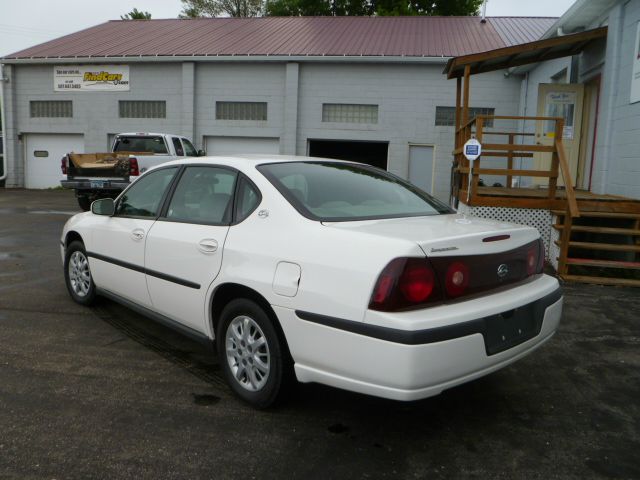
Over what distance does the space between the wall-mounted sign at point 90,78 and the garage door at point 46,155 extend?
1845mm

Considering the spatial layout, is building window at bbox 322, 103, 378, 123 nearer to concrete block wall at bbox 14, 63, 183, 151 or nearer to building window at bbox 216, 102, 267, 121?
building window at bbox 216, 102, 267, 121

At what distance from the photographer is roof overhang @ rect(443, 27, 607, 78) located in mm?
9719

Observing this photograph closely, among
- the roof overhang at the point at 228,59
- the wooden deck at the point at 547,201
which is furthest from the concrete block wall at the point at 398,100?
the wooden deck at the point at 547,201

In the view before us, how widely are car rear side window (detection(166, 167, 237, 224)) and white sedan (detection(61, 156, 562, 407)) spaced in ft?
0.04

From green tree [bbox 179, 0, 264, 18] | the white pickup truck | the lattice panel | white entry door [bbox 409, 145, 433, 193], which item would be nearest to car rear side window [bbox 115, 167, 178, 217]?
the lattice panel

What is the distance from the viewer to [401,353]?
99.2 inches

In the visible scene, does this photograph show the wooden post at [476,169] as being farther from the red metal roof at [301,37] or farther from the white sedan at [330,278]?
the red metal roof at [301,37]

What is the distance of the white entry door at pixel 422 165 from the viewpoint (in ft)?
59.5

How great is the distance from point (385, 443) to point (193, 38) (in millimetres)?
20832

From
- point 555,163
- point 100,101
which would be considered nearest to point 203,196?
point 555,163

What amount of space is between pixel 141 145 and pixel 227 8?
3024 cm

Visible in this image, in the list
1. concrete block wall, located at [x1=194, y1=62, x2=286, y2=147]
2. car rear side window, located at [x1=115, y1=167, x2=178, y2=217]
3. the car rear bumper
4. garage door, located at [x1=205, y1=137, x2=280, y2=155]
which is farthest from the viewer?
garage door, located at [x1=205, y1=137, x2=280, y2=155]

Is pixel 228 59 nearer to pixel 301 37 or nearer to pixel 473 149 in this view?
pixel 301 37

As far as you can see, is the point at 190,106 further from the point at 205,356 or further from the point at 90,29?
the point at 205,356
